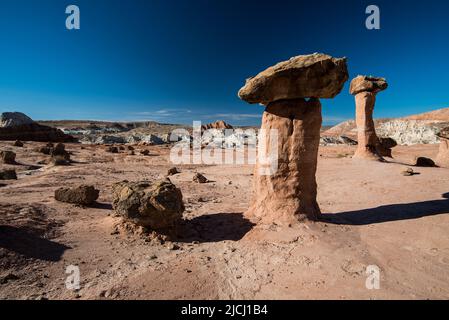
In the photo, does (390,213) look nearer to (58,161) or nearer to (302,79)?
(302,79)

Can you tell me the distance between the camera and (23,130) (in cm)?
2705

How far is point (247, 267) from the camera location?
14.4ft

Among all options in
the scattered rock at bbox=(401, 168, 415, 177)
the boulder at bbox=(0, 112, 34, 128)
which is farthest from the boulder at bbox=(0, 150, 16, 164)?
the boulder at bbox=(0, 112, 34, 128)

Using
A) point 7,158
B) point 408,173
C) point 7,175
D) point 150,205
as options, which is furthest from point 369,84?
point 7,158

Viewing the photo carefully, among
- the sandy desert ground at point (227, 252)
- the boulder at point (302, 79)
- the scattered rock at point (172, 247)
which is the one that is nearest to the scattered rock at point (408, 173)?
the sandy desert ground at point (227, 252)

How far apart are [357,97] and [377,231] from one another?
10.9 meters

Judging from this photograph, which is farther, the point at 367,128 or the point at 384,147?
the point at 384,147

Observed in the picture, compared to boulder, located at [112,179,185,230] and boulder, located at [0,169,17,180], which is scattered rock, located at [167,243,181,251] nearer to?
boulder, located at [112,179,185,230]

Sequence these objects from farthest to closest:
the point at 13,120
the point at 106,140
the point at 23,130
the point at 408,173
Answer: the point at 106,140, the point at 13,120, the point at 23,130, the point at 408,173

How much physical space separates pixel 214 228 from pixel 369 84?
1203cm

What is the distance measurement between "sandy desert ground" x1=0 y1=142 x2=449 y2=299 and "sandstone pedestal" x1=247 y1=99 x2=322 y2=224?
1.32 feet

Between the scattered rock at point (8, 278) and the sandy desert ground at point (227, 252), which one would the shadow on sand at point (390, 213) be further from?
the scattered rock at point (8, 278)

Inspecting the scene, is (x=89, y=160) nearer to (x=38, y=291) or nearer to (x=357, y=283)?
(x=38, y=291)

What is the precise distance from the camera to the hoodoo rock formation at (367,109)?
1409cm
